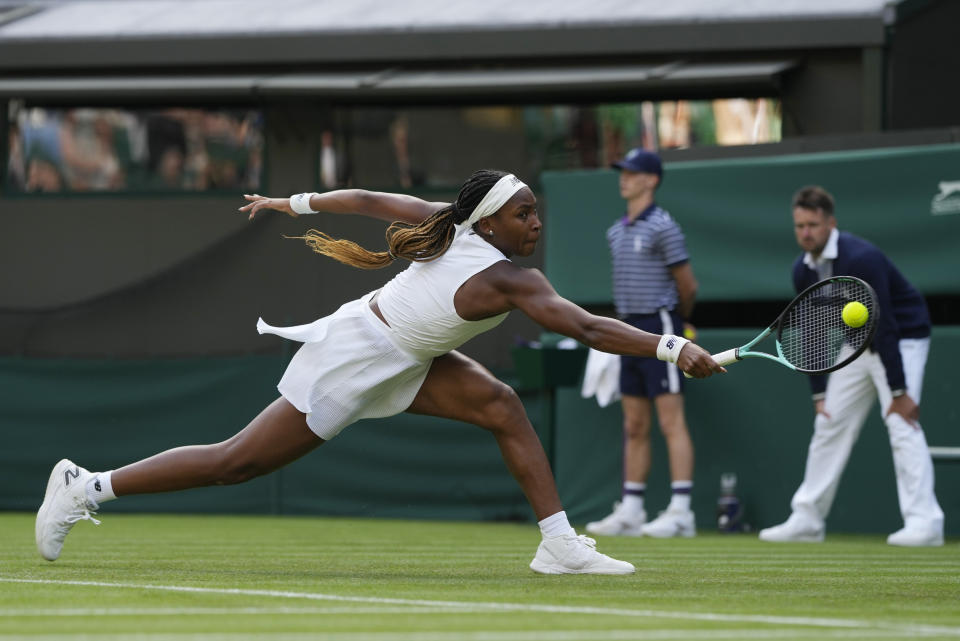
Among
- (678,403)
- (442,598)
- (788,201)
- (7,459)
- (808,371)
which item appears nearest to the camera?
(442,598)

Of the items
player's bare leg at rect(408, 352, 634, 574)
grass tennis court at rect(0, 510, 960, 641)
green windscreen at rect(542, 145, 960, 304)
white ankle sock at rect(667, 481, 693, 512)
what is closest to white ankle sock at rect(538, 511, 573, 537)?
player's bare leg at rect(408, 352, 634, 574)

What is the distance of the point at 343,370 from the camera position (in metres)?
6.24

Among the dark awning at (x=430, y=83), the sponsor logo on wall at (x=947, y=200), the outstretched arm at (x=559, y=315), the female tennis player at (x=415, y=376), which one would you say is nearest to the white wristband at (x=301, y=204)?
the female tennis player at (x=415, y=376)

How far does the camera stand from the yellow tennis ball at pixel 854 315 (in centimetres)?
636

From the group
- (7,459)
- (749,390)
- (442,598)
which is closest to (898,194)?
(749,390)

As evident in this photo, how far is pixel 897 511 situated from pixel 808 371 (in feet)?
14.5

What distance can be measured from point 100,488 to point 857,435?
185 inches

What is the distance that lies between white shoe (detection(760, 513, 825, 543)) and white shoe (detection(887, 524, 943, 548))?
21.2 inches

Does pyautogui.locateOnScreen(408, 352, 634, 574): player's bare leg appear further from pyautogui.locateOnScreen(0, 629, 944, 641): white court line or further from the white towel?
the white towel

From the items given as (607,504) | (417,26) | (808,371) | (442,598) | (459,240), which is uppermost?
(417,26)

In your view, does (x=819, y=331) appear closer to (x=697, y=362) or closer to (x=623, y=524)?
(x=697, y=362)

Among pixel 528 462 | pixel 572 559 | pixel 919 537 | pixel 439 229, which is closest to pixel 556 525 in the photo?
pixel 572 559

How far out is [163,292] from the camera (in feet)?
44.1

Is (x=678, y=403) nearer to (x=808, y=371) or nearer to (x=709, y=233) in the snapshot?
(x=709, y=233)
